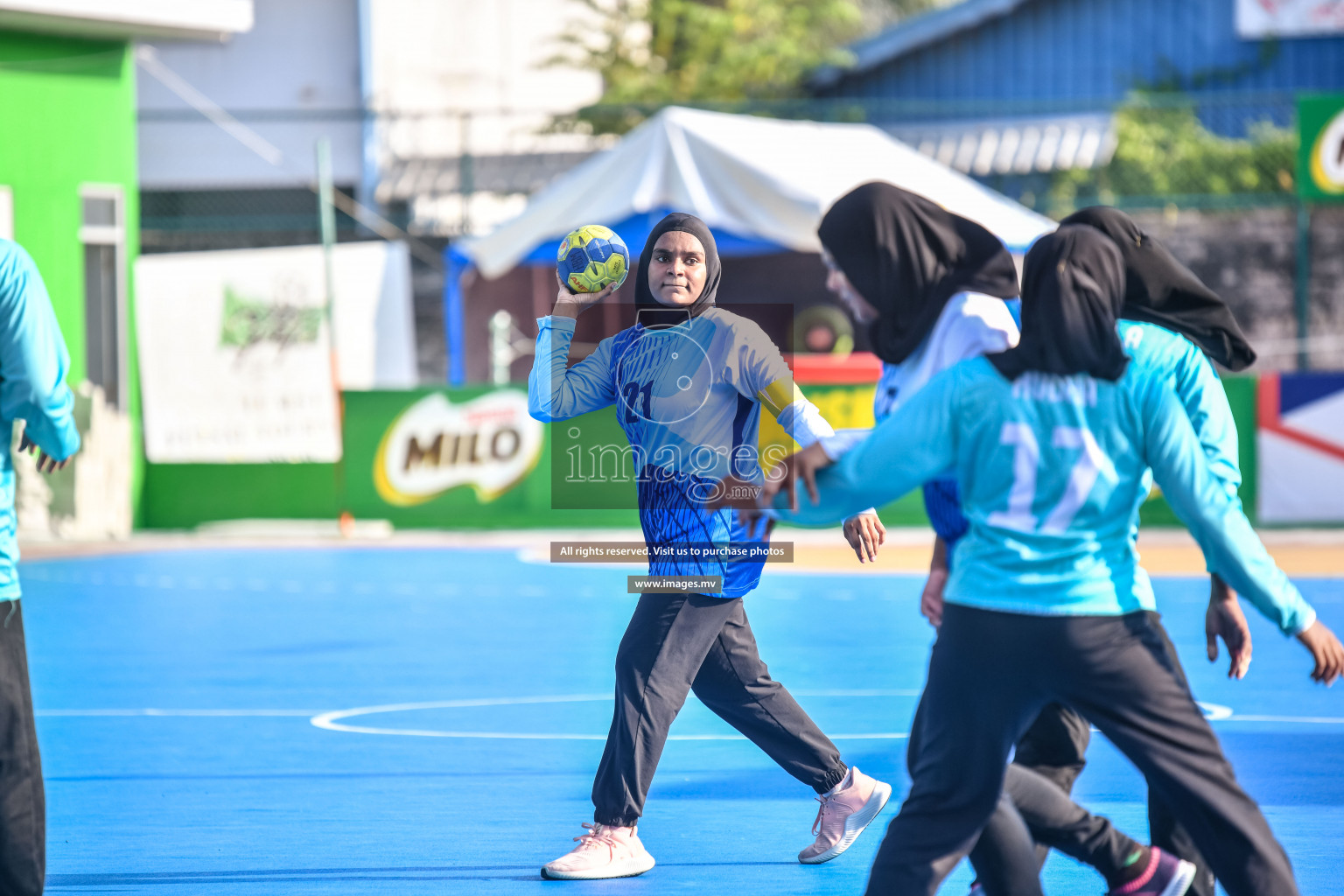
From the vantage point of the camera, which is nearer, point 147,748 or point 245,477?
point 147,748

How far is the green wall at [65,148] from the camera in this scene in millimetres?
14812

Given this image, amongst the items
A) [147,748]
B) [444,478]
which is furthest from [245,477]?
[147,748]

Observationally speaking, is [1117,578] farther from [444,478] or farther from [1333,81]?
[1333,81]

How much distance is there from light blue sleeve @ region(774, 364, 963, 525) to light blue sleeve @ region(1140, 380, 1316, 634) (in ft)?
1.32

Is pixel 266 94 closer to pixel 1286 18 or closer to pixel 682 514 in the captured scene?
pixel 1286 18

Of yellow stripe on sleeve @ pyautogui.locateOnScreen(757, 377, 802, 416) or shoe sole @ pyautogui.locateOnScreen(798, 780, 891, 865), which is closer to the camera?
yellow stripe on sleeve @ pyautogui.locateOnScreen(757, 377, 802, 416)

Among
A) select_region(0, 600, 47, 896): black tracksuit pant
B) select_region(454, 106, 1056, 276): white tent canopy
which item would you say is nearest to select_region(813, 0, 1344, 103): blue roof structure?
select_region(454, 106, 1056, 276): white tent canopy

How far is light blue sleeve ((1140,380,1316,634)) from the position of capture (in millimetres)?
3324

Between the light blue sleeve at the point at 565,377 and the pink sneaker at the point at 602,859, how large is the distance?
1243mm

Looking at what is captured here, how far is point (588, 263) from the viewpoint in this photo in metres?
4.96

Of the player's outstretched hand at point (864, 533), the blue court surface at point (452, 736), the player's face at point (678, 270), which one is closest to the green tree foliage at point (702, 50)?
the blue court surface at point (452, 736)

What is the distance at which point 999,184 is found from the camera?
A: 2281 cm

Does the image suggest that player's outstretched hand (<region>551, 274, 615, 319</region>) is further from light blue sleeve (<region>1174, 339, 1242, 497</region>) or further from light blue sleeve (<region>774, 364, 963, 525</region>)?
light blue sleeve (<region>1174, 339, 1242, 497</region>)

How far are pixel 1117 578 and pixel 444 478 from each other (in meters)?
12.4
